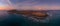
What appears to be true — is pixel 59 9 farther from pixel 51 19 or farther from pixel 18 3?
pixel 18 3

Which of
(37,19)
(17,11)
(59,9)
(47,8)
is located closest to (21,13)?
(17,11)

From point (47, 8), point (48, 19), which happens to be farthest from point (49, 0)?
point (48, 19)

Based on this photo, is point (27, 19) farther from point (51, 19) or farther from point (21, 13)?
point (51, 19)

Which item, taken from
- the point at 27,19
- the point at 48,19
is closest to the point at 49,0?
the point at 48,19

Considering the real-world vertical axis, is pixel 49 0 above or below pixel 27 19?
above

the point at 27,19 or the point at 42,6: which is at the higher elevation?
the point at 42,6

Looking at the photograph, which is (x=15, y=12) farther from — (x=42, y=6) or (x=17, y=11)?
(x=42, y=6)

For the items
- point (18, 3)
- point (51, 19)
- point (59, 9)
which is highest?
point (18, 3)
